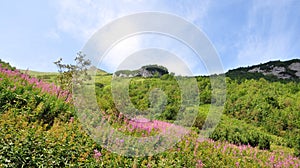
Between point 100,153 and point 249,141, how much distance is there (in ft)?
28.3

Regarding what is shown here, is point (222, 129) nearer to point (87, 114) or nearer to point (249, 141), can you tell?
point (249, 141)

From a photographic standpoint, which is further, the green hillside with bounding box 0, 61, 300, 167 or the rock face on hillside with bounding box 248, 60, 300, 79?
the rock face on hillside with bounding box 248, 60, 300, 79

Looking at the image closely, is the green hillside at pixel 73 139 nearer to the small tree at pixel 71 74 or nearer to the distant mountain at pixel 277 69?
the small tree at pixel 71 74

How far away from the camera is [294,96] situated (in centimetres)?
2134

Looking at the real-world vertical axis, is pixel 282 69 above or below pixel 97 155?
above

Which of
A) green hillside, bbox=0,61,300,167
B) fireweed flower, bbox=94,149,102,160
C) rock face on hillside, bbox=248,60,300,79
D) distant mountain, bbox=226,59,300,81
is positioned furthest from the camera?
distant mountain, bbox=226,59,300,81

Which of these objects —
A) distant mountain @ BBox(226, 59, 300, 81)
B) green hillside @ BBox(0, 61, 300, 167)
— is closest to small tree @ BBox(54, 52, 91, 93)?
green hillside @ BBox(0, 61, 300, 167)

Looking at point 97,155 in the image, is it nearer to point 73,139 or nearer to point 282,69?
point 73,139

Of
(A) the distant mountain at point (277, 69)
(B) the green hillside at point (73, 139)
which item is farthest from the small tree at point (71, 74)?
(A) the distant mountain at point (277, 69)

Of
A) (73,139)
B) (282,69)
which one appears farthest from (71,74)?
(282,69)

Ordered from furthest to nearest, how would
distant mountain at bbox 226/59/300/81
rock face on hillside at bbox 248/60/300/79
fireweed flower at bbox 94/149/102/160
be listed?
1. distant mountain at bbox 226/59/300/81
2. rock face on hillside at bbox 248/60/300/79
3. fireweed flower at bbox 94/149/102/160

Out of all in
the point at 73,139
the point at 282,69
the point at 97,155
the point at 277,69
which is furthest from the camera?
the point at 277,69

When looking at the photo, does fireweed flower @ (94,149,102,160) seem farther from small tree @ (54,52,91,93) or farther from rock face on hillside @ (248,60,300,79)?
rock face on hillside @ (248,60,300,79)

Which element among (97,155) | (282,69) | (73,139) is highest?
(282,69)
